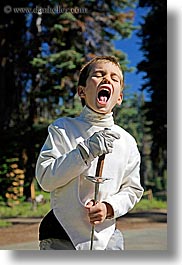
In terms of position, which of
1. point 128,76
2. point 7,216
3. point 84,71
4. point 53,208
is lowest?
point 7,216

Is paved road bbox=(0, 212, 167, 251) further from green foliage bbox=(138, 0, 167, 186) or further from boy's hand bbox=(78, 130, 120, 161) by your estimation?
boy's hand bbox=(78, 130, 120, 161)

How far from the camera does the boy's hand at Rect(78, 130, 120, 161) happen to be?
60 centimetres

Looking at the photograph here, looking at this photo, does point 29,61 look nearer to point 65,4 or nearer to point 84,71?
point 65,4

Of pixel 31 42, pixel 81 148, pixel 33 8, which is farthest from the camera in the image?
pixel 31 42

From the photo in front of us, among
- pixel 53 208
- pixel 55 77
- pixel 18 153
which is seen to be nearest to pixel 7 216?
pixel 18 153

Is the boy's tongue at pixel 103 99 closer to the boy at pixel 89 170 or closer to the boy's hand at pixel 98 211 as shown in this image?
the boy at pixel 89 170

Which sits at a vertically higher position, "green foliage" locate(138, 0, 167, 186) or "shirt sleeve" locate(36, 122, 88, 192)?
"green foliage" locate(138, 0, 167, 186)

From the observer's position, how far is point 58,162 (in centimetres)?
61

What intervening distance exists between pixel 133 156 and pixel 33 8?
158 cm

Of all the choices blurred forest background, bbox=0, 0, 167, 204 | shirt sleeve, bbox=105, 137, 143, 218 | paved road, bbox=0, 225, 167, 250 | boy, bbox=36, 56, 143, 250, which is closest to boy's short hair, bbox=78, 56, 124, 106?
boy, bbox=36, 56, 143, 250

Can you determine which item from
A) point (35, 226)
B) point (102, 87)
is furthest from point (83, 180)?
point (35, 226)

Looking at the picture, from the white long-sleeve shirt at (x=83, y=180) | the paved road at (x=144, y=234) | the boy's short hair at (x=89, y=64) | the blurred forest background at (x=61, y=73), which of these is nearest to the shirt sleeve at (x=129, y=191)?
the white long-sleeve shirt at (x=83, y=180)

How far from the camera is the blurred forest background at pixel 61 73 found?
7.13ft

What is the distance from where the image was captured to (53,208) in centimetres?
66
